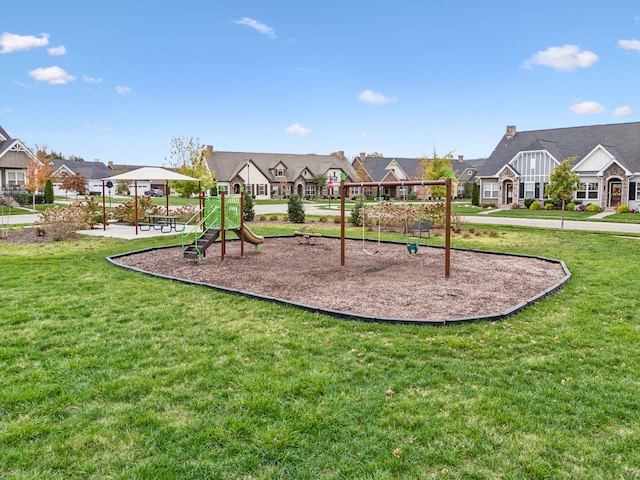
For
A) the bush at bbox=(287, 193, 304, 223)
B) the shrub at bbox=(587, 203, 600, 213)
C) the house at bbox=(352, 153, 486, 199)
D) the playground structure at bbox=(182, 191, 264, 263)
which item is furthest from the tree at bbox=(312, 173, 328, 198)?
the playground structure at bbox=(182, 191, 264, 263)

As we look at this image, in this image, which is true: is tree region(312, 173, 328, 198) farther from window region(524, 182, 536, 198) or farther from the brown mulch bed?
the brown mulch bed

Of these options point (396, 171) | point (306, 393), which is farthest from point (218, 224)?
point (396, 171)

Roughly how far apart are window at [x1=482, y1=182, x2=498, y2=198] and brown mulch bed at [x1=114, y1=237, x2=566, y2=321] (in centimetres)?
3345

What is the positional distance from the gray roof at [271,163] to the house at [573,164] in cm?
2924

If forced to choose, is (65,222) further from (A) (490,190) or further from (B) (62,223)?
(A) (490,190)

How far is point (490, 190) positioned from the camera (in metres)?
45.5

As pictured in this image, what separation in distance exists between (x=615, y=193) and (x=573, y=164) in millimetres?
4263

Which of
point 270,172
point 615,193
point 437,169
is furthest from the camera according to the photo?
point 270,172

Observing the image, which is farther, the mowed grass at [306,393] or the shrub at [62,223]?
the shrub at [62,223]

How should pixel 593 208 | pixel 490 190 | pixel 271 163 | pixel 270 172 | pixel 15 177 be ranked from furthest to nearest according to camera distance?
pixel 271 163
pixel 270 172
pixel 490 190
pixel 15 177
pixel 593 208

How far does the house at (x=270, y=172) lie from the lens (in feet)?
222

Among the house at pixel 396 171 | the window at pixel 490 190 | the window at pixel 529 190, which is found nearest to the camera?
the window at pixel 529 190

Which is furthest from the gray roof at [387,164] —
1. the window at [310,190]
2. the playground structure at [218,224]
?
the playground structure at [218,224]

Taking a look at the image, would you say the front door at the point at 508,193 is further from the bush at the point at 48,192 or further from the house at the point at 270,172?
the bush at the point at 48,192
